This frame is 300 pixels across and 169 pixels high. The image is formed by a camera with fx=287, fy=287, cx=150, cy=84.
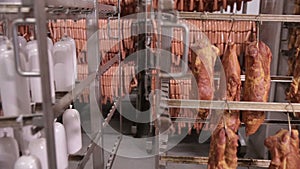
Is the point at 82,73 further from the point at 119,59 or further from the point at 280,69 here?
the point at 280,69

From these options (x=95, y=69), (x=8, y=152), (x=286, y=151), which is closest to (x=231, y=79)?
(x=286, y=151)

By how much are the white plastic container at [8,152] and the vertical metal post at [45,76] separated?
18 centimetres

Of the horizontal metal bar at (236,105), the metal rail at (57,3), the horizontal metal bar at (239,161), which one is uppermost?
the metal rail at (57,3)

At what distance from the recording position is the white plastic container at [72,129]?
1.56m

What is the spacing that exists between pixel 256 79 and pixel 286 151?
1.53ft

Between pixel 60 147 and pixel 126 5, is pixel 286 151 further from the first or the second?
pixel 126 5

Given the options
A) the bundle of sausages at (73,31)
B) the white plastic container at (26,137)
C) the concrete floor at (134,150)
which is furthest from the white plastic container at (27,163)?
the bundle of sausages at (73,31)

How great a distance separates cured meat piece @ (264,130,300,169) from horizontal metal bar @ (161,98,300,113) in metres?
0.16

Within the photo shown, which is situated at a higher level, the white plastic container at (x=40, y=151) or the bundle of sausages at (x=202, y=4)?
the bundle of sausages at (x=202, y=4)

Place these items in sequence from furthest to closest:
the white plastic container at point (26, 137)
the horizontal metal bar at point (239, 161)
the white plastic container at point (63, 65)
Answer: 1. the horizontal metal bar at point (239, 161)
2. the white plastic container at point (63, 65)
3. the white plastic container at point (26, 137)

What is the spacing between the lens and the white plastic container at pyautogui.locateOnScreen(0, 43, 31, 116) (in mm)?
1098

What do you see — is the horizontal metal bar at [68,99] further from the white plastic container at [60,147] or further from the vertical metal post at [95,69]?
the vertical metal post at [95,69]

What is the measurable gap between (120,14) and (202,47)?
1571 millimetres

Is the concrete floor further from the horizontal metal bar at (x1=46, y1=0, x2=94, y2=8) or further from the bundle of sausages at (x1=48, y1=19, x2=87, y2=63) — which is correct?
the horizontal metal bar at (x1=46, y1=0, x2=94, y2=8)
